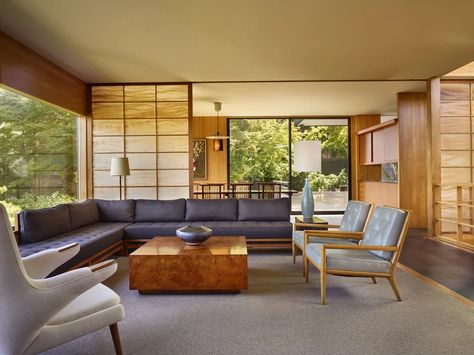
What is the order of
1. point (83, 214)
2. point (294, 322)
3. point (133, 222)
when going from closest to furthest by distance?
point (294, 322) < point (83, 214) < point (133, 222)

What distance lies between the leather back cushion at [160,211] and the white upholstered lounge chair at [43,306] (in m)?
2.99

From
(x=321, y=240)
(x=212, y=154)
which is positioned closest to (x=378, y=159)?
(x=212, y=154)

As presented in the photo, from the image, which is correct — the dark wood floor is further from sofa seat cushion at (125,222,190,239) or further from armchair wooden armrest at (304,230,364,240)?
sofa seat cushion at (125,222,190,239)

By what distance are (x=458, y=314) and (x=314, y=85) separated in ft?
14.7

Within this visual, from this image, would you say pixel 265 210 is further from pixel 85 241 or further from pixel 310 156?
pixel 85 241

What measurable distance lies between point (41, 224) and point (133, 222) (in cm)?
144

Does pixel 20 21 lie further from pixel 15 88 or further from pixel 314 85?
pixel 314 85

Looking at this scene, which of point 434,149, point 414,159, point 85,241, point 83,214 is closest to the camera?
point 85,241

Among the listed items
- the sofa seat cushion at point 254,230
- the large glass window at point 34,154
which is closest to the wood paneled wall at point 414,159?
the sofa seat cushion at point 254,230

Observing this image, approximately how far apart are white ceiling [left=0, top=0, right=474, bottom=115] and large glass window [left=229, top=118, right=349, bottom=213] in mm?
3615

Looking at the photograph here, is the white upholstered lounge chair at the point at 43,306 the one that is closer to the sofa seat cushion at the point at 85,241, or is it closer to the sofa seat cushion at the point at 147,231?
the sofa seat cushion at the point at 85,241

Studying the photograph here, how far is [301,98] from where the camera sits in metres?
7.10

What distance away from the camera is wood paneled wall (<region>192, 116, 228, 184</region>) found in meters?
8.98


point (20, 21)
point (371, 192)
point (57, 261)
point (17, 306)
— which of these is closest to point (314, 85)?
point (371, 192)
